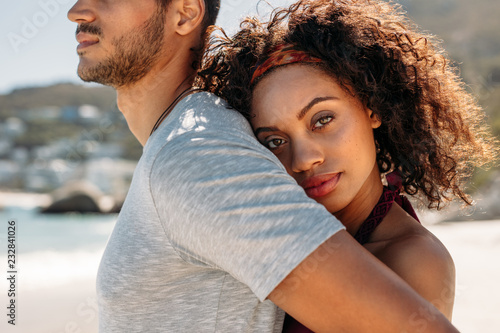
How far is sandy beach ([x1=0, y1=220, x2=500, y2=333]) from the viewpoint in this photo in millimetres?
6740

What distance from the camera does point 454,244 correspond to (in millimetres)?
13367

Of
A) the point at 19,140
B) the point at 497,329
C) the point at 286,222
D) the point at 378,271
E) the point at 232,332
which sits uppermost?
the point at 286,222

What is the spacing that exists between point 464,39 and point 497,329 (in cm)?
5211

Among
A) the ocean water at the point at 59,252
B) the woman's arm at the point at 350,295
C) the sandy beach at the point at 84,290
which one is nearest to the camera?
the woman's arm at the point at 350,295

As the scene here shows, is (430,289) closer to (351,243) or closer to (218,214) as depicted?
(351,243)

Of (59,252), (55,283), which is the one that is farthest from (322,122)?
(59,252)

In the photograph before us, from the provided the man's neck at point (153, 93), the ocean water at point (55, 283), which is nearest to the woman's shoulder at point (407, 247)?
the man's neck at point (153, 93)

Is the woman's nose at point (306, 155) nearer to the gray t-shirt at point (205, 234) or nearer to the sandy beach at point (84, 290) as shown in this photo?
the gray t-shirt at point (205, 234)

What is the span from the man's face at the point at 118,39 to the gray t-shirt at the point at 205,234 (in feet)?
2.28

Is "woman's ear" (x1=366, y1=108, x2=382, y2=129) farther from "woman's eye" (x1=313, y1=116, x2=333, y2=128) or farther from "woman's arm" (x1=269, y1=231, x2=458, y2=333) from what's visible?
"woman's arm" (x1=269, y1=231, x2=458, y2=333)

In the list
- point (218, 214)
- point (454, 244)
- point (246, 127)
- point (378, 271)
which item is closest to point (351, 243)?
point (378, 271)

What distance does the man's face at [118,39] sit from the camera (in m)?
2.25

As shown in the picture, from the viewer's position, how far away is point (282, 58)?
6.62 feet

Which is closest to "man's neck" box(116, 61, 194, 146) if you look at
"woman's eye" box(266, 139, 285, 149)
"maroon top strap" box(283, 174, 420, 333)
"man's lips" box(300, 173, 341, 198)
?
"woman's eye" box(266, 139, 285, 149)
